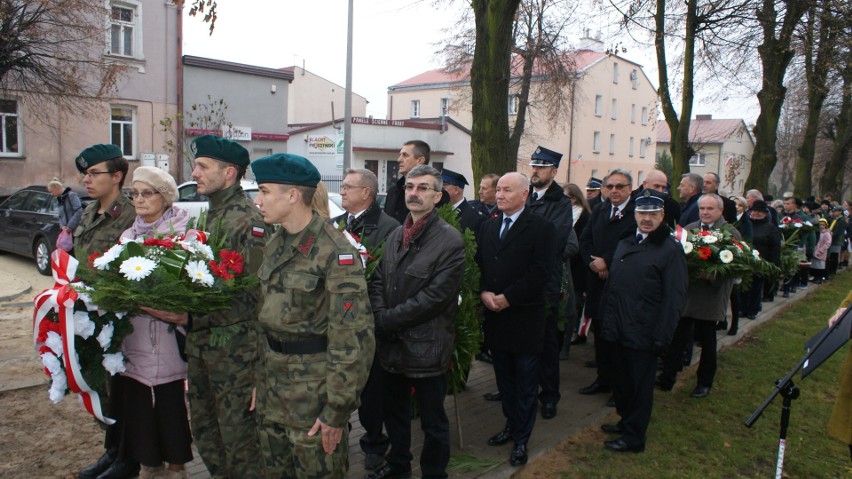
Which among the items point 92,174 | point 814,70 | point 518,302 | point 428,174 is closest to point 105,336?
point 92,174

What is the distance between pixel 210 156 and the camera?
145 inches

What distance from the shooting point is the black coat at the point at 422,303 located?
3.73m

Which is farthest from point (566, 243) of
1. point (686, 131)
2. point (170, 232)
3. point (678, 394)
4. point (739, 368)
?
point (686, 131)

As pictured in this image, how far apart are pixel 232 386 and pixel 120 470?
1207 millimetres

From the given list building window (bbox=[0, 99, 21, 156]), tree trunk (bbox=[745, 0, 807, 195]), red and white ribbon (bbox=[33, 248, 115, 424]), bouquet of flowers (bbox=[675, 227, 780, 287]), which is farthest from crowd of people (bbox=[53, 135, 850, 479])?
building window (bbox=[0, 99, 21, 156])

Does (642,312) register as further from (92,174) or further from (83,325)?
(92,174)

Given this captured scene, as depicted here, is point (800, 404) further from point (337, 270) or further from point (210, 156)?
point (210, 156)

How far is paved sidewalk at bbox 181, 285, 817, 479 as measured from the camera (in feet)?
14.5

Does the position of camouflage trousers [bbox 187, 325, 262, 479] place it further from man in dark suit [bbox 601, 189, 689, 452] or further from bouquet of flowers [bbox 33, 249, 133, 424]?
man in dark suit [bbox 601, 189, 689, 452]

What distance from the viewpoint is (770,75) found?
1588cm

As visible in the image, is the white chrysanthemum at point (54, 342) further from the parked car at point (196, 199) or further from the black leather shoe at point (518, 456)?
the parked car at point (196, 199)

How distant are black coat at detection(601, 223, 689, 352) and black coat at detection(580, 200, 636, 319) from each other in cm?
→ 77

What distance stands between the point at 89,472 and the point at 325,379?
87.2 inches

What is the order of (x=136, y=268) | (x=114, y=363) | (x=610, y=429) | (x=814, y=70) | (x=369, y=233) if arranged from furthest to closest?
(x=814, y=70) < (x=610, y=429) < (x=369, y=233) < (x=114, y=363) < (x=136, y=268)
